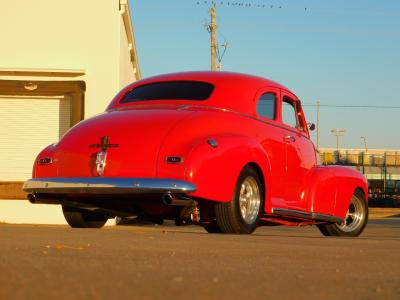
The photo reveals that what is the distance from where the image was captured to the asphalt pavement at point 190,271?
345 centimetres

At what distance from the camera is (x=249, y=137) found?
27.4 ft

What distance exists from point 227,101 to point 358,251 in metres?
3.18

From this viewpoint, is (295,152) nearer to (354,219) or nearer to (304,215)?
(304,215)

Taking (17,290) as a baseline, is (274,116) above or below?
above

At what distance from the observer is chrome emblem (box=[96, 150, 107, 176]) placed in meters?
7.84

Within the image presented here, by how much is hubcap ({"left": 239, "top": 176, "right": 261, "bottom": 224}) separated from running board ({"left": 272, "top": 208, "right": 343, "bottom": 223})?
1.28ft

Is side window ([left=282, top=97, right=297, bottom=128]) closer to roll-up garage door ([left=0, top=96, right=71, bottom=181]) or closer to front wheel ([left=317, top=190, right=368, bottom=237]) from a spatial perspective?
front wheel ([left=317, top=190, right=368, bottom=237])

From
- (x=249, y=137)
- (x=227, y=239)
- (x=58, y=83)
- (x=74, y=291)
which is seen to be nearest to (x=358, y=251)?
(x=227, y=239)

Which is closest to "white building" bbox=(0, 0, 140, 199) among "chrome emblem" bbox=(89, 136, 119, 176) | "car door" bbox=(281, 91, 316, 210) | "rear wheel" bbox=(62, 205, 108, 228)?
"car door" bbox=(281, 91, 316, 210)

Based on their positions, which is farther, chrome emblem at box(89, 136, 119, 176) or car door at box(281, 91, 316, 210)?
car door at box(281, 91, 316, 210)

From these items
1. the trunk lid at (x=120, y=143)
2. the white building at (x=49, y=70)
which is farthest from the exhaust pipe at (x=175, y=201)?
the white building at (x=49, y=70)

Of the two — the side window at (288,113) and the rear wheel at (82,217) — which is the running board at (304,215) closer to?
the side window at (288,113)

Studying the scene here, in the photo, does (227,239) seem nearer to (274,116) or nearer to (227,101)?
(227,101)

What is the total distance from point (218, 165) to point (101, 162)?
3.86 ft
